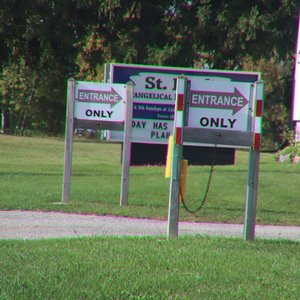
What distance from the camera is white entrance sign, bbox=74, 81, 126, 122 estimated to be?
13602 mm

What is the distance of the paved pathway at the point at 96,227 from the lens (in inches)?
378

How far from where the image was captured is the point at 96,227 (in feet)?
33.8

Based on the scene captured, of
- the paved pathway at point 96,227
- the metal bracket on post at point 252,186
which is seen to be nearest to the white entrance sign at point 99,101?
the paved pathway at point 96,227

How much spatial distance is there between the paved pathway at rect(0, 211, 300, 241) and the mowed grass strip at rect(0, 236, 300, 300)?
1.21 m

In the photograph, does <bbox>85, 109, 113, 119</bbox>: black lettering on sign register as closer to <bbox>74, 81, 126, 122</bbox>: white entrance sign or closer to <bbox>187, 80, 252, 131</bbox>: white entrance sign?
<bbox>74, 81, 126, 122</bbox>: white entrance sign

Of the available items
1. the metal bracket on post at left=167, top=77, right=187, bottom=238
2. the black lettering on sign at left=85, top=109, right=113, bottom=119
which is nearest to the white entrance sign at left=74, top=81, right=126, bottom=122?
the black lettering on sign at left=85, top=109, right=113, bottom=119

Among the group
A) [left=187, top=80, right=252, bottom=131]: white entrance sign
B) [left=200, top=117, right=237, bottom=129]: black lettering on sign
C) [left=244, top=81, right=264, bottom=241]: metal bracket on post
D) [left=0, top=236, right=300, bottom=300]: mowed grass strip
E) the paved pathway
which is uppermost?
[left=187, top=80, right=252, bottom=131]: white entrance sign

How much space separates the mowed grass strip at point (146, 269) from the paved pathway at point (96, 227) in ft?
3.97

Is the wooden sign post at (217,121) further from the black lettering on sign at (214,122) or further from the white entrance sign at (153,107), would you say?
the white entrance sign at (153,107)

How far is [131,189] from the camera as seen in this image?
16.7 metres

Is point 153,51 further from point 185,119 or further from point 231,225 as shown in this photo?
point 185,119

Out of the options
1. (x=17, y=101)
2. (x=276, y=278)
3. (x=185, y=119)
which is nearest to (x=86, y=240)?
(x=185, y=119)

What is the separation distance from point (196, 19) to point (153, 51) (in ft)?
7.64

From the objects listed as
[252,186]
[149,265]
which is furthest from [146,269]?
[252,186]
